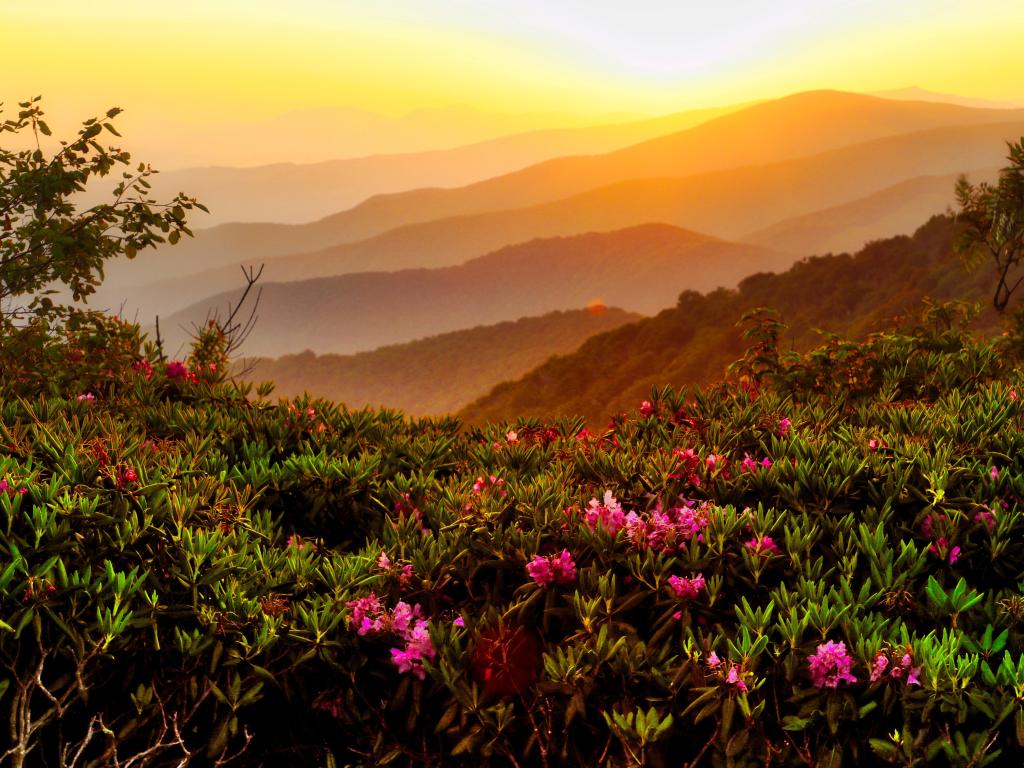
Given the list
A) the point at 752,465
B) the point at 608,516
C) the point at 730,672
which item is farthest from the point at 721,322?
the point at 730,672

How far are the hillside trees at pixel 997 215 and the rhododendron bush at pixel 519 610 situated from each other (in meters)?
8.19

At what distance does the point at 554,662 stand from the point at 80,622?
1.60 meters

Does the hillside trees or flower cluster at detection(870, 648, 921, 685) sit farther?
the hillside trees

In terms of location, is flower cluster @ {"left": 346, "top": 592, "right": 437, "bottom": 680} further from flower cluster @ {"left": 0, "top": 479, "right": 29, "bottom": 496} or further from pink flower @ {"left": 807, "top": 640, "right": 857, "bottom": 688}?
flower cluster @ {"left": 0, "top": 479, "right": 29, "bottom": 496}

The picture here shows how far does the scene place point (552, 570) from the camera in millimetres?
3346

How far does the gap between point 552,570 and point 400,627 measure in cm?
63

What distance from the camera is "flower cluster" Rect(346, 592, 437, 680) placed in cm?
303

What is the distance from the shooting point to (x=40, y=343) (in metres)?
6.89

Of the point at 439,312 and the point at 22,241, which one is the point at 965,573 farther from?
the point at 439,312

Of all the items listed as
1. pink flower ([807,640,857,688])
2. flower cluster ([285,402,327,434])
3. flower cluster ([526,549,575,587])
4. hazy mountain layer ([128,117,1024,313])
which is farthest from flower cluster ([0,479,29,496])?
hazy mountain layer ([128,117,1024,313])

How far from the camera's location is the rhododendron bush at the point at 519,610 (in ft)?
8.86

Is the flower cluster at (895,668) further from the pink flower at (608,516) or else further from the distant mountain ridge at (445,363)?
the distant mountain ridge at (445,363)

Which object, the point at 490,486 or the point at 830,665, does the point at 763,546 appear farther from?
the point at 490,486

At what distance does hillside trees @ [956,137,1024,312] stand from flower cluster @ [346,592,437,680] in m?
10.7
